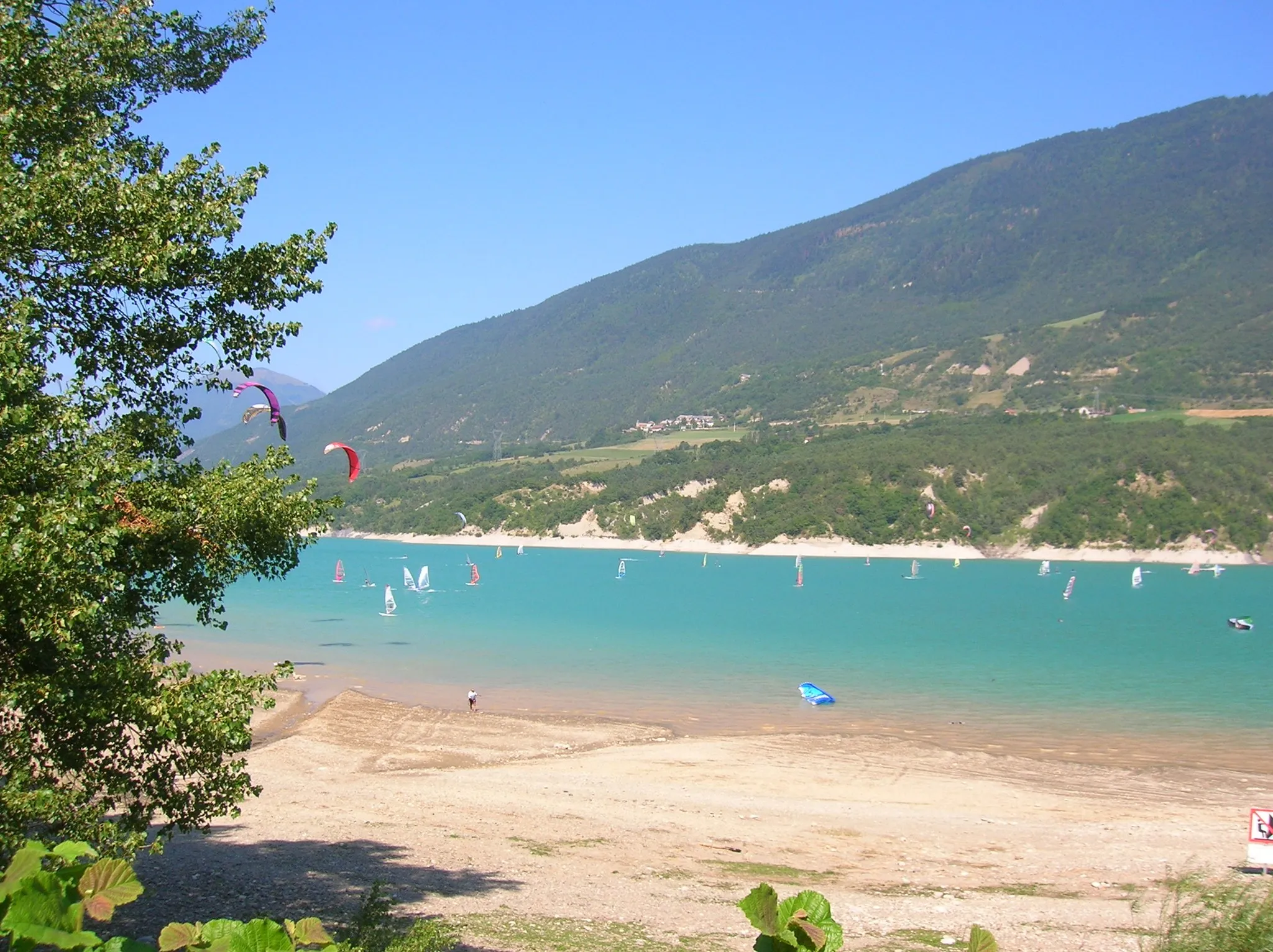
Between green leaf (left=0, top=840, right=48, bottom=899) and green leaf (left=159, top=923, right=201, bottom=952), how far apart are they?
0.47m

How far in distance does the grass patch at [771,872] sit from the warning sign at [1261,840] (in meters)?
5.54

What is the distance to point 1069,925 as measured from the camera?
12922mm

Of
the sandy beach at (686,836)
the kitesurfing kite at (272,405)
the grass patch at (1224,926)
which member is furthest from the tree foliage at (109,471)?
the grass patch at (1224,926)

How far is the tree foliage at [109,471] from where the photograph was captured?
6.72m

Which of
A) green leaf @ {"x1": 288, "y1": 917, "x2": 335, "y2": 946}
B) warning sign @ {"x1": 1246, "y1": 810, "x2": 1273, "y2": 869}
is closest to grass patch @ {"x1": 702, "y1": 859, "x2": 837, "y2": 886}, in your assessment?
warning sign @ {"x1": 1246, "y1": 810, "x2": 1273, "y2": 869}

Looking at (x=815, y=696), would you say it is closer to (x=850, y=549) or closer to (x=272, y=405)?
(x=272, y=405)

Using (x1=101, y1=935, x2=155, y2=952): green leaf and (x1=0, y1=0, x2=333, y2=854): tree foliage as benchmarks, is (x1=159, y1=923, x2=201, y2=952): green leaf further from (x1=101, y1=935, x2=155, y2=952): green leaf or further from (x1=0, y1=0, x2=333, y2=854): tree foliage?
(x1=0, y1=0, x2=333, y2=854): tree foliage

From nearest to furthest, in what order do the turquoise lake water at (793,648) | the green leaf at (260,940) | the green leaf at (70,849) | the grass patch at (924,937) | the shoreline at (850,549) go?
A: the green leaf at (260,940) → the green leaf at (70,849) → the grass patch at (924,937) → the turquoise lake water at (793,648) → the shoreline at (850,549)

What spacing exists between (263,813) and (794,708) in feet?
62.0

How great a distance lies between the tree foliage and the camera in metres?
6.72

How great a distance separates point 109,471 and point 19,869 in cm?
385

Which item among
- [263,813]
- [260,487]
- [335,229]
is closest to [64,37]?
[335,229]

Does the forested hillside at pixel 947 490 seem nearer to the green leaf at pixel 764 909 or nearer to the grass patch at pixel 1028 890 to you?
the grass patch at pixel 1028 890

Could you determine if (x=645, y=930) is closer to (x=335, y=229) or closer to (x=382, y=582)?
(x=335, y=229)
